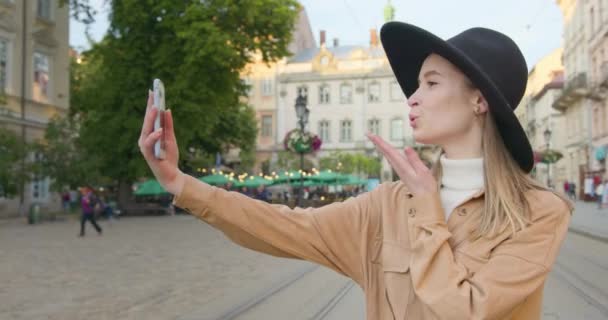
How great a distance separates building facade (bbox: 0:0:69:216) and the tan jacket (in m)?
24.5

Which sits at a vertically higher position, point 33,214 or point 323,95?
point 323,95

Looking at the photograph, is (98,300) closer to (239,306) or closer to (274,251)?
(239,306)

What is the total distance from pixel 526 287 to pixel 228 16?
24202mm

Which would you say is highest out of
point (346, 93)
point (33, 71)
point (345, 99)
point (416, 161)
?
point (346, 93)

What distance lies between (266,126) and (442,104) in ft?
213

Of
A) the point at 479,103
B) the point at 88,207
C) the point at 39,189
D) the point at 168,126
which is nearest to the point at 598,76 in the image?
the point at 88,207

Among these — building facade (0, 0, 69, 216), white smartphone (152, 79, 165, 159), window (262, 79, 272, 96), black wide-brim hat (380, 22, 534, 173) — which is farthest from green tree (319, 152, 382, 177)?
white smartphone (152, 79, 165, 159)

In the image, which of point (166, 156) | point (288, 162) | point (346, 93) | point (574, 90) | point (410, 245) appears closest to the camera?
point (410, 245)

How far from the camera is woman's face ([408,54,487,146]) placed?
1.83m

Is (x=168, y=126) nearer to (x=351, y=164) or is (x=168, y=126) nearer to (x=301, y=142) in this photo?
Answer: (x=301, y=142)

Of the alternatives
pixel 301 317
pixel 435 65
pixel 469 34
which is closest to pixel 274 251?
pixel 435 65

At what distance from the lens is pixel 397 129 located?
64.6 meters

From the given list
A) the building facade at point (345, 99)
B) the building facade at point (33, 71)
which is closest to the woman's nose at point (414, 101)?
the building facade at point (33, 71)

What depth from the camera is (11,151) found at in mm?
22594
